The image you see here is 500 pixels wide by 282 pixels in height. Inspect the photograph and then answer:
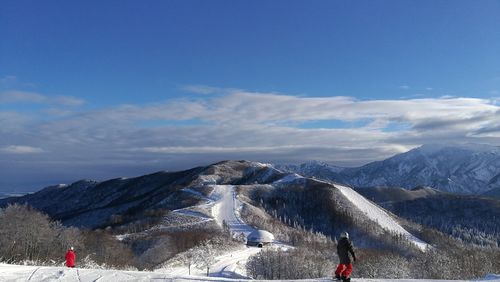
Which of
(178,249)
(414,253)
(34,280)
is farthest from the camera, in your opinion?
(414,253)

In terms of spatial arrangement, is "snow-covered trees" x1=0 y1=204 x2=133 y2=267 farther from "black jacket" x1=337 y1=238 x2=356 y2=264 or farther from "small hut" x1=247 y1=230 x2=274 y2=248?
"small hut" x1=247 y1=230 x2=274 y2=248

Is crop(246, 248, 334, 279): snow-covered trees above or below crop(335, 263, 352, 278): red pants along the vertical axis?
below

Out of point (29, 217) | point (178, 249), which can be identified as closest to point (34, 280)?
point (29, 217)

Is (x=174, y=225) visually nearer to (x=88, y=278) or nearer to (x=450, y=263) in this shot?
(x=450, y=263)

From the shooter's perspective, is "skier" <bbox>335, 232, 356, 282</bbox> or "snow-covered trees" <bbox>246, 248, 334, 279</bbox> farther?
"snow-covered trees" <bbox>246, 248, 334, 279</bbox>

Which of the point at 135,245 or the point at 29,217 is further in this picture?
the point at 135,245

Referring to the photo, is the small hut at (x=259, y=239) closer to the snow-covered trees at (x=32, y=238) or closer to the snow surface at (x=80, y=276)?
the snow-covered trees at (x=32, y=238)

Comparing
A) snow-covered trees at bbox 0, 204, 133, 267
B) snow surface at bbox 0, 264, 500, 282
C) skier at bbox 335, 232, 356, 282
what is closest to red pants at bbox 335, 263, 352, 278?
skier at bbox 335, 232, 356, 282

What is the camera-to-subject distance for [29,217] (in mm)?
83250

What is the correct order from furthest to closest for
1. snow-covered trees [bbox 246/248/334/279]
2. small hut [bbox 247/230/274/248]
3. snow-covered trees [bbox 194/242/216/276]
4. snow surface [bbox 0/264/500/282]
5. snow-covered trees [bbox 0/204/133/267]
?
small hut [bbox 247/230/274/248] < snow-covered trees [bbox 194/242/216/276] < snow-covered trees [bbox 246/248/334/279] < snow-covered trees [bbox 0/204/133/267] < snow surface [bbox 0/264/500/282]

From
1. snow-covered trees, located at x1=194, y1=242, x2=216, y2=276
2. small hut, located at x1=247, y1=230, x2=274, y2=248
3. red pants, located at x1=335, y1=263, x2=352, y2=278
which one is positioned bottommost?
small hut, located at x1=247, y1=230, x2=274, y2=248

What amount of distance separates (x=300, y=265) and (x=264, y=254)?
1049 cm

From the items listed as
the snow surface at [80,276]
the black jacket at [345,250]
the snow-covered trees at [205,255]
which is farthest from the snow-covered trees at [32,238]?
the black jacket at [345,250]

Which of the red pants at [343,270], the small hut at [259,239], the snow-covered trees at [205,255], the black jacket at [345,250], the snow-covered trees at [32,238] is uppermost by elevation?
the black jacket at [345,250]
